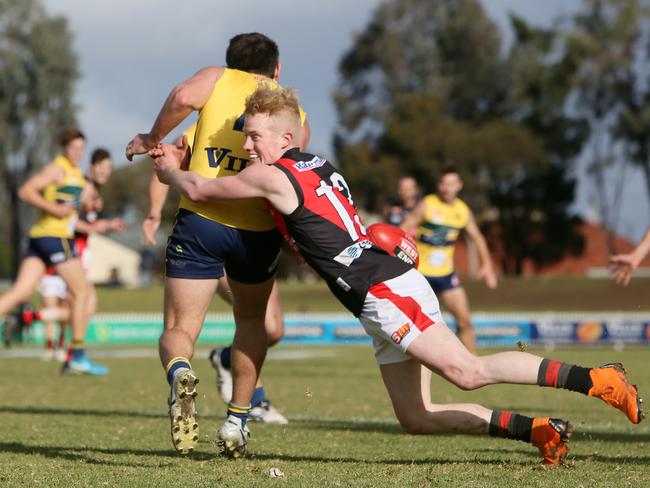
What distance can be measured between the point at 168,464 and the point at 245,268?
113 cm

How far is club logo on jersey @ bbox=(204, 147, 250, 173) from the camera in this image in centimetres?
579

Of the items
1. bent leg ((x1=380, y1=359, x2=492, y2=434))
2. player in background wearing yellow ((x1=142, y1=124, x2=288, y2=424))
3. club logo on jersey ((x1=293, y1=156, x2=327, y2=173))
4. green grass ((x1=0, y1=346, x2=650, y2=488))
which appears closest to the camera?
green grass ((x1=0, y1=346, x2=650, y2=488))

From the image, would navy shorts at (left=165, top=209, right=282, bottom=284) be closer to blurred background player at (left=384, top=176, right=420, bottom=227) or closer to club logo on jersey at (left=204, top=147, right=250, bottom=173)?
club logo on jersey at (left=204, top=147, right=250, bottom=173)

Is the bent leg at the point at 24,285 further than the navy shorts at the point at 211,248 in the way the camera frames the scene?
Yes

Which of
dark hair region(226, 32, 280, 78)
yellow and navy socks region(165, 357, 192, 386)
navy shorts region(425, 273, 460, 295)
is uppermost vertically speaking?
dark hair region(226, 32, 280, 78)

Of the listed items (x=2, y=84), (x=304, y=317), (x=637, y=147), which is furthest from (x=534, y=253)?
(x=304, y=317)

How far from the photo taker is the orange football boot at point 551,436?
527 centimetres

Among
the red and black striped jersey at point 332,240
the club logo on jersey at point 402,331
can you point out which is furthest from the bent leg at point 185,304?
the club logo on jersey at point 402,331

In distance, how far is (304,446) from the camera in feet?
21.5

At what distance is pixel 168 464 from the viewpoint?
18.5 feet

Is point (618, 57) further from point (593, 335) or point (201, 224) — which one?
point (201, 224)

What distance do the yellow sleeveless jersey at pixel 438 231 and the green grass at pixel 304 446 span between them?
2.05 m

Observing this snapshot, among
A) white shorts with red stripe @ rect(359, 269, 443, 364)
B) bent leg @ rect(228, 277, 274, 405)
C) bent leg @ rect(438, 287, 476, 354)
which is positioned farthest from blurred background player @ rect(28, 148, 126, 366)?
white shorts with red stripe @ rect(359, 269, 443, 364)

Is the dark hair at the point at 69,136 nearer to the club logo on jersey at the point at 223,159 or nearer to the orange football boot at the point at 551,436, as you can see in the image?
the club logo on jersey at the point at 223,159
